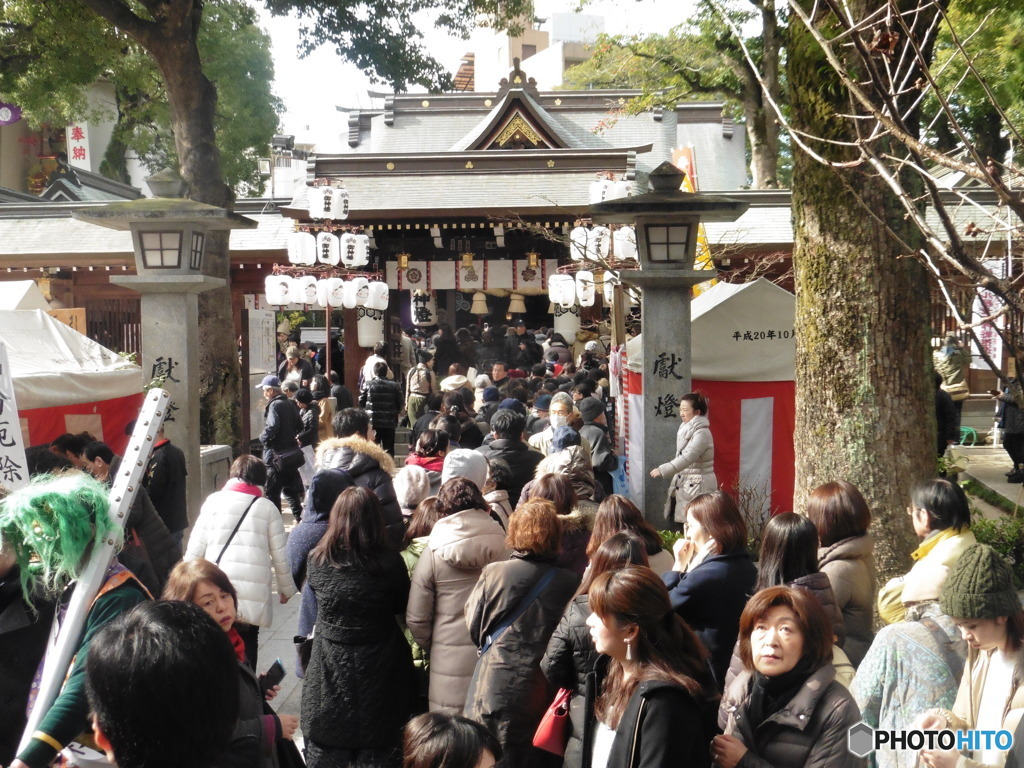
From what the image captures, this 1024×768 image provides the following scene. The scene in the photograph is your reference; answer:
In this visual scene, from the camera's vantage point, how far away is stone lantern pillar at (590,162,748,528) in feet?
26.1

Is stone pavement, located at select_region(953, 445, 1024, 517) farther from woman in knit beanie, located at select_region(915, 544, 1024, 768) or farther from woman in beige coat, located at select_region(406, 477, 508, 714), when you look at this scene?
woman in knit beanie, located at select_region(915, 544, 1024, 768)

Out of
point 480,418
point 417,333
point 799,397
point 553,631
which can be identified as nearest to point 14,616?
point 553,631

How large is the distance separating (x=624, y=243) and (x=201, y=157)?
5.45m

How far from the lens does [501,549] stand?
4516 mm

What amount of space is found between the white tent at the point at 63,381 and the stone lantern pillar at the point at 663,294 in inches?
185

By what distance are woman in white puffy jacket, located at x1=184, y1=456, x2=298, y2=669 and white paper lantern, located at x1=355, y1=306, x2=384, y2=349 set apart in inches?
465

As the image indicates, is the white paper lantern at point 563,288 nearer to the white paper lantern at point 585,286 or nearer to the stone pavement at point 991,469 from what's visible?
the white paper lantern at point 585,286

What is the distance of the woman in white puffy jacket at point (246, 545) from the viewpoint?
16.6 feet

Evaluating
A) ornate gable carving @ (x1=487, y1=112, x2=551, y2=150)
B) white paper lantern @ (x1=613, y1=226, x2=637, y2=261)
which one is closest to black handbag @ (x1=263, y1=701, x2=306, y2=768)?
white paper lantern @ (x1=613, y1=226, x2=637, y2=261)

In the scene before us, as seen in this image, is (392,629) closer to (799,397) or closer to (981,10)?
→ (799,397)

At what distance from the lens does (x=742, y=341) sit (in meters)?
9.36

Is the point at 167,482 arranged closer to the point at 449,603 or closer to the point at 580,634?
the point at 449,603

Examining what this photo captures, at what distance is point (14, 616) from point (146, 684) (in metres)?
1.40

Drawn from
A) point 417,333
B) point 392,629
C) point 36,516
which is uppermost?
point 417,333
